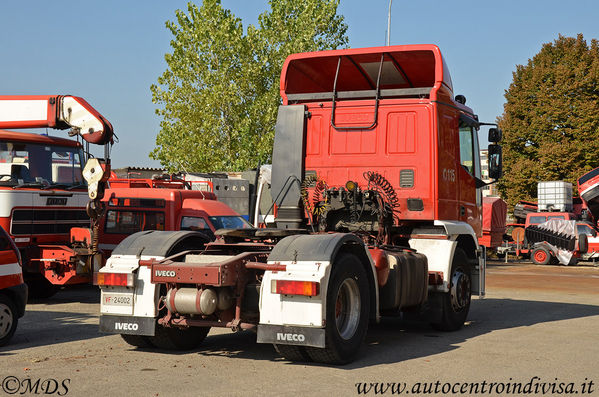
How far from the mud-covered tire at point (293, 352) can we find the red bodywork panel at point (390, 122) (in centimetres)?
332

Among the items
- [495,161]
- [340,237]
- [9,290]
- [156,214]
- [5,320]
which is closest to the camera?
[340,237]

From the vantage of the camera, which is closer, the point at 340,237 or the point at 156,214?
the point at 340,237

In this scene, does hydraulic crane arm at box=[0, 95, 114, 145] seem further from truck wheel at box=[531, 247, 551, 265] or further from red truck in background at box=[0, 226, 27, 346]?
truck wheel at box=[531, 247, 551, 265]

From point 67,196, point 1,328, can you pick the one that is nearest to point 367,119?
point 1,328

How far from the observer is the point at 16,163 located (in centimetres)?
1440

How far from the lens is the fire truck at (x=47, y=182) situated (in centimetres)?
1392

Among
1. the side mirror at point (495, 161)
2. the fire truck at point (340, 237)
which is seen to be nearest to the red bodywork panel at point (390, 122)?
the fire truck at point (340, 237)

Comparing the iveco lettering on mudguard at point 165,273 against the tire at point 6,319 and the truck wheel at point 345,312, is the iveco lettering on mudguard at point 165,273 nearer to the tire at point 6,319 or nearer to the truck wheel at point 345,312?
the truck wheel at point 345,312

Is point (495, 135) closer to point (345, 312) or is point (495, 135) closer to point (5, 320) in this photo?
point (345, 312)

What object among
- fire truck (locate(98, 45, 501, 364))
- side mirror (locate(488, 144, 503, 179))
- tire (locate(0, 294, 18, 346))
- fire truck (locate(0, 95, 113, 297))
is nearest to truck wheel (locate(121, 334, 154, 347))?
fire truck (locate(98, 45, 501, 364))

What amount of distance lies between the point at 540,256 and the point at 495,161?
75.3 ft

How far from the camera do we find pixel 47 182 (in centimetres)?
1474

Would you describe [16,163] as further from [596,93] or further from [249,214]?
[596,93]

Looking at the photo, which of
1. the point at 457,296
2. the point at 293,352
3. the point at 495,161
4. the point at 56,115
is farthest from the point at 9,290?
the point at 495,161
